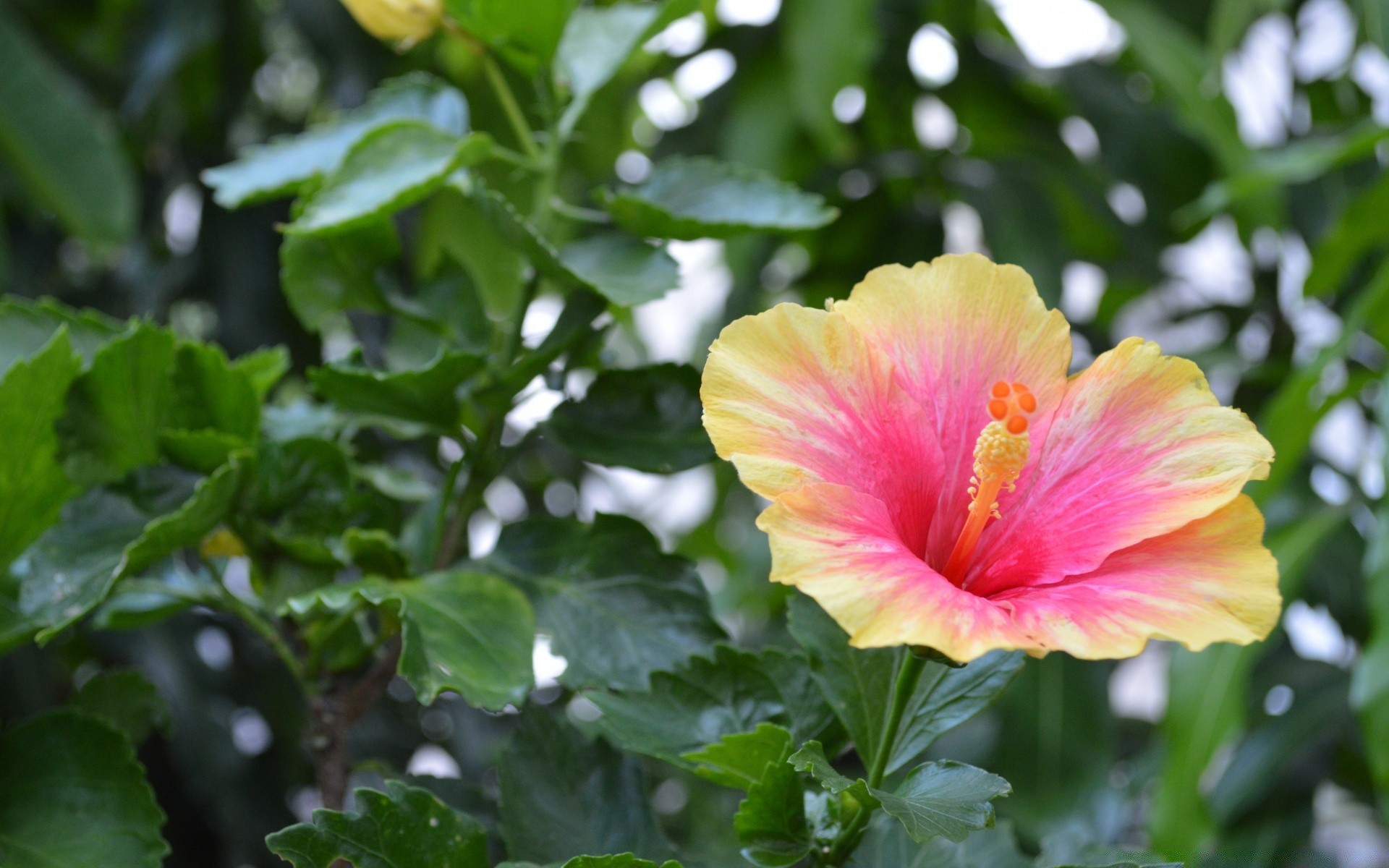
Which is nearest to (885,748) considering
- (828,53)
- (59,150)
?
(828,53)

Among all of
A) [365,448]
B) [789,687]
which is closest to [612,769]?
[789,687]

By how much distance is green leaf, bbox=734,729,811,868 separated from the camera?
355mm

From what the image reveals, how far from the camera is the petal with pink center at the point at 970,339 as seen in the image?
0.38 metres

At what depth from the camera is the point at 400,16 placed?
0.50m

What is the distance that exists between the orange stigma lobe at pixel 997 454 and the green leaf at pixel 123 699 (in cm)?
39

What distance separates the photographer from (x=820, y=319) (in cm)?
36

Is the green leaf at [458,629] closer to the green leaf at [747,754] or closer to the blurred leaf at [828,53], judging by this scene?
the green leaf at [747,754]

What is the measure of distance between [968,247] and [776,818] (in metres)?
1.09

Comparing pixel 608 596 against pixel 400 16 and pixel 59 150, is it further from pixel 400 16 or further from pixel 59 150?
pixel 59 150

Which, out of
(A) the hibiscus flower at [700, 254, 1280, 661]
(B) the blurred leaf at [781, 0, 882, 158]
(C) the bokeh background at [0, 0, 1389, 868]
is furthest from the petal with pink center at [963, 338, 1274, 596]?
(B) the blurred leaf at [781, 0, 882, 158]

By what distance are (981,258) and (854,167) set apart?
79 cm

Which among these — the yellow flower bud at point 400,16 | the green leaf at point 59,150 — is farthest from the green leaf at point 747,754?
the green leaf at point 59,150

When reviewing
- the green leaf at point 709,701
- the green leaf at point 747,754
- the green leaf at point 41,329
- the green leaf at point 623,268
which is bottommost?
the green leaf at point 709,701

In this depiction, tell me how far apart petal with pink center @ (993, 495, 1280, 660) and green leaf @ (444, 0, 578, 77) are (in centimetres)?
30
